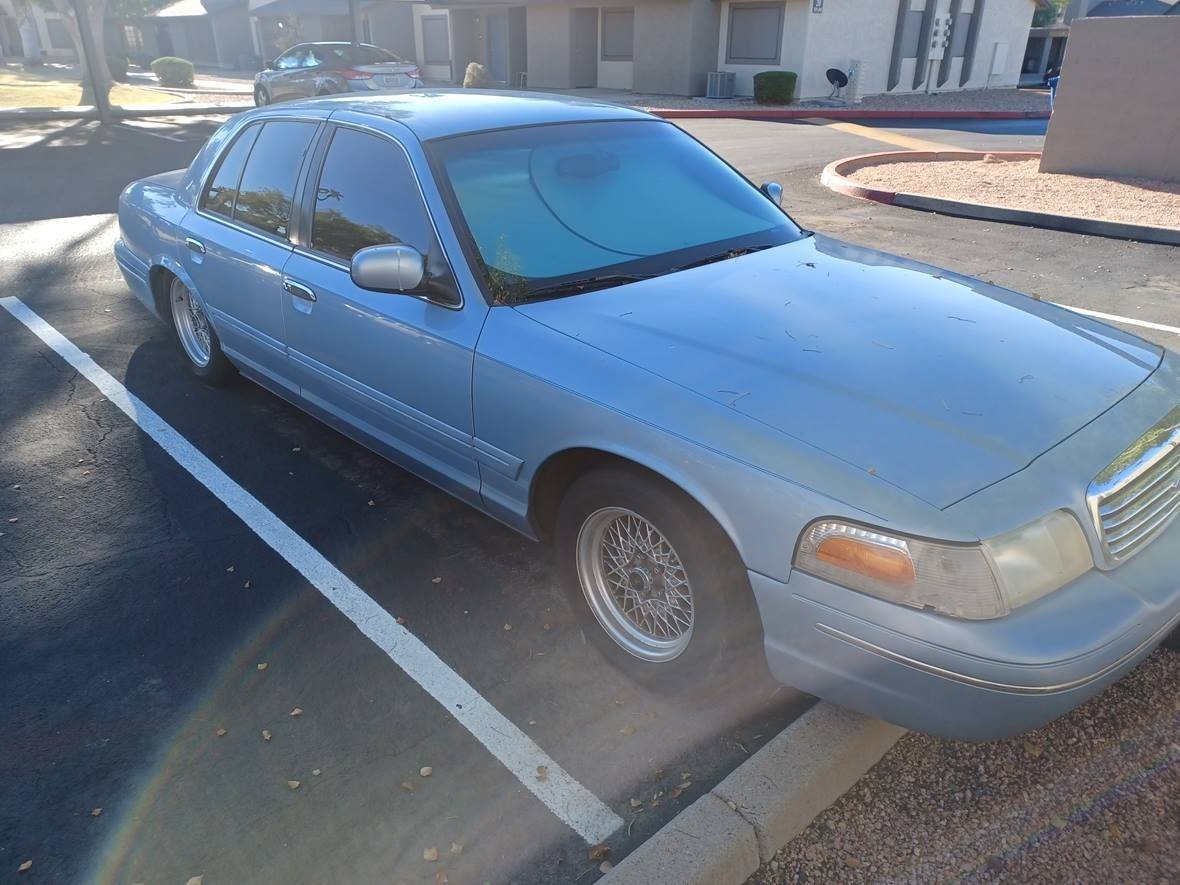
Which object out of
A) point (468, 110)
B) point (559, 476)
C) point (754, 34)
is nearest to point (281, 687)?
point (559, 476)

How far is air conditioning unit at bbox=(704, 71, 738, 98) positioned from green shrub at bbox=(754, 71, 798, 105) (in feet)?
5.34

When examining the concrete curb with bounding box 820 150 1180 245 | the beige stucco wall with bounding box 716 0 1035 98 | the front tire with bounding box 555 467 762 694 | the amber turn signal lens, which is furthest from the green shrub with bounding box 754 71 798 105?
the amber turn signal lens

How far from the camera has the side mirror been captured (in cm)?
314

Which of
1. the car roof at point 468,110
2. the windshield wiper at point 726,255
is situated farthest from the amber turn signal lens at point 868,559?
the car roof at point 468,110

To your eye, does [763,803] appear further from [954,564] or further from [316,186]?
[316,186]

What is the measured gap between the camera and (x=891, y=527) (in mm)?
2186

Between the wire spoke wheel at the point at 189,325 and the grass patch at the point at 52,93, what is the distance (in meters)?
21.2

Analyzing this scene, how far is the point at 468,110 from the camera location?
12.7ft

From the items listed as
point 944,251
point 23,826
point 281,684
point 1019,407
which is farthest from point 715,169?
point 944,251

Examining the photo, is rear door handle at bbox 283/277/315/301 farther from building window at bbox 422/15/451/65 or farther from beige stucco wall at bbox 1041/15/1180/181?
building window at bbox 422/15/451/65

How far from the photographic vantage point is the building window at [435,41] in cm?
3367

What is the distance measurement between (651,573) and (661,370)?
26.3 inches

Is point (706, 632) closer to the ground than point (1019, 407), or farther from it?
closer to the ground

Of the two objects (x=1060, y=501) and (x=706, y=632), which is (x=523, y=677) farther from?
(x=1060, y=501)
